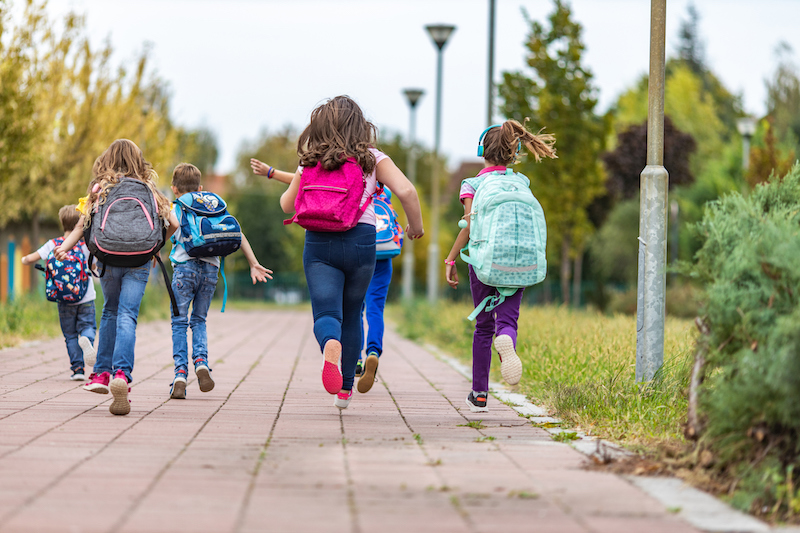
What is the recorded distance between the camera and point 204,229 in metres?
6.30

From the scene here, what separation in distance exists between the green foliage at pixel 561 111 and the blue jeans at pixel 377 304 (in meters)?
13.2

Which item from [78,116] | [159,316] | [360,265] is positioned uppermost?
[78,116]

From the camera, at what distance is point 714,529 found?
326 centimetres

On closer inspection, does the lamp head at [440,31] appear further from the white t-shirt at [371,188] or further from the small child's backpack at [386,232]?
the white t-shirt at [371,188]

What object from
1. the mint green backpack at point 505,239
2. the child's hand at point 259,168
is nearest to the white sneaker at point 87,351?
the child's hand at point 259,168

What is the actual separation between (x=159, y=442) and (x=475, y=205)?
2522 millimetres

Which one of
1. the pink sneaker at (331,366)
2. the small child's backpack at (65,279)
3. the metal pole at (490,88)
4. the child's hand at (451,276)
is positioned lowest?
the pink sneaker at (331,366)

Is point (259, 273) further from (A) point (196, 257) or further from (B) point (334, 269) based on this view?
(B) point (334, 269)

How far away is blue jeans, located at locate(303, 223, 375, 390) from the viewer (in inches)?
218

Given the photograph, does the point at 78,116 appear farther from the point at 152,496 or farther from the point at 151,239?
the point at 152,496

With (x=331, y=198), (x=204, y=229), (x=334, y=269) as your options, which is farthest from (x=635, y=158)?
(x=331, y=198)

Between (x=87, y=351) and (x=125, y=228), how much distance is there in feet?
5.00

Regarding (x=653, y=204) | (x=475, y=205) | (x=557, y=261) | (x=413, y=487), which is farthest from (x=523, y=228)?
(x=557, y=261)

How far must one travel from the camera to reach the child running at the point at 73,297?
7355mm
